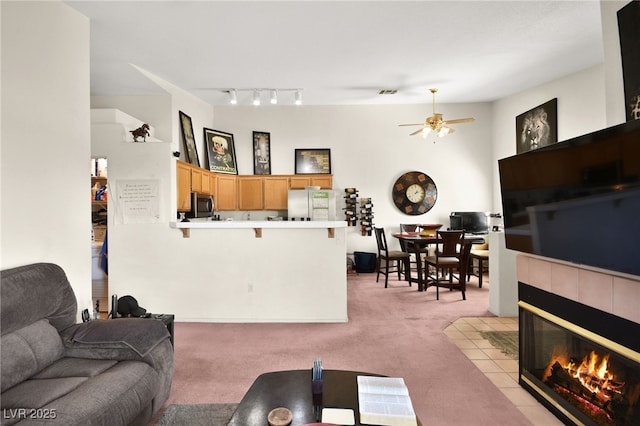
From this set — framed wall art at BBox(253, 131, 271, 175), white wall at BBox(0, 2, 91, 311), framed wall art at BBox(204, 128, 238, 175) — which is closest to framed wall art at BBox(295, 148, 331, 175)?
framed wall art at BBox(253, 131, 271, 175)

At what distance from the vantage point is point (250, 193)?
621cm

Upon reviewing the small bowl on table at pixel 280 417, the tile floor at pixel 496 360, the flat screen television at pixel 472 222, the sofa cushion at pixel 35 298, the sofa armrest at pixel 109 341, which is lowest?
the tile floor at pixel 496 360

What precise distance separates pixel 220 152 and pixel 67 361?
4.61 metres

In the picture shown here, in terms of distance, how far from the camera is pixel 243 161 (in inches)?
250

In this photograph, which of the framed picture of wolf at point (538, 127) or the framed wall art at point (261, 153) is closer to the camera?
the framed picture of wolf at point (538, 127)

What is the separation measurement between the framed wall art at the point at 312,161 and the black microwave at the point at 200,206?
217 centimetres

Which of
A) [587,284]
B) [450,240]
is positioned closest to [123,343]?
[587,284]

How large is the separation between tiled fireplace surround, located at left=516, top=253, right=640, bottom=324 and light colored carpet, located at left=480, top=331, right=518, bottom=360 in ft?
3.04

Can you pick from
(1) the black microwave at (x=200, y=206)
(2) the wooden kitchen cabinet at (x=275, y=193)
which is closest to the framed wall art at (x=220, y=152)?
(2) the wooden kitchen cabinet at (x=275, y=193)

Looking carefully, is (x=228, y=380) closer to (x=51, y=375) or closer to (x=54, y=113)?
(x=51, y=375)

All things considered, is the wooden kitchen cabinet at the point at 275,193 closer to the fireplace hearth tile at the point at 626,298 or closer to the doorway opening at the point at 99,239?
the doorway opening at the point at 99,239

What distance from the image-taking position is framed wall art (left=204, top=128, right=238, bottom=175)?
5.72m

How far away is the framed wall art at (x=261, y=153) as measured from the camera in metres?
6.36

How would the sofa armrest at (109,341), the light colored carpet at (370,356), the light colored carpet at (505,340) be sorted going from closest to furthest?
the sofa armrest at (109,341) → the light colored carpet at (370,356) → the light colored carpet at (505,340)
